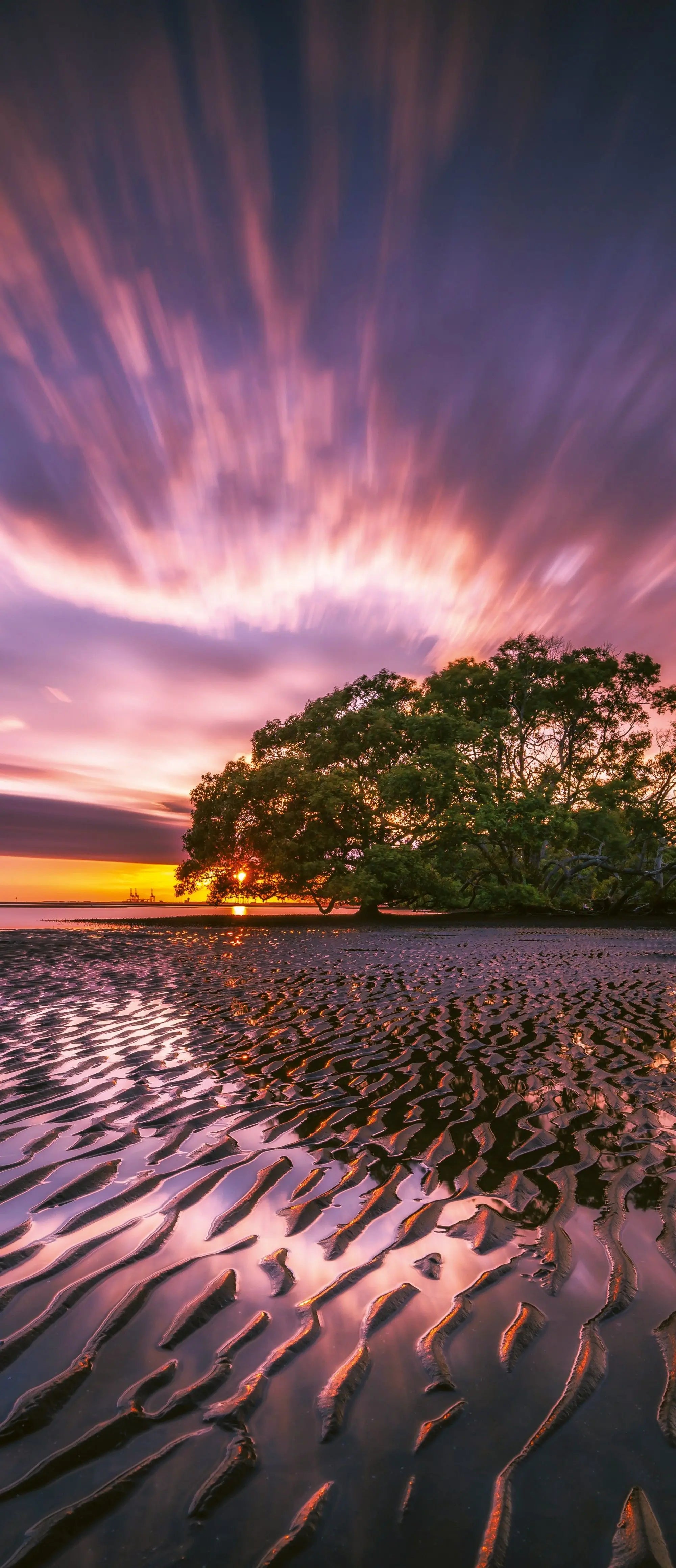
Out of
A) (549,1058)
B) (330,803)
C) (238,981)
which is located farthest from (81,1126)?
(330,803)

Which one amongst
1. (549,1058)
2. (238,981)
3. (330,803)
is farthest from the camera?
(330,803)

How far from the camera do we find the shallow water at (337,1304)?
2197 millimetres

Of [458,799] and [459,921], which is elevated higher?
[458,799]

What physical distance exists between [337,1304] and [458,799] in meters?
41.6

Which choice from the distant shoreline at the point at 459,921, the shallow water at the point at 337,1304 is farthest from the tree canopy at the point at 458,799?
the shallow water at the point at 337,1304

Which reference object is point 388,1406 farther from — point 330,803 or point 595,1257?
point 330,803

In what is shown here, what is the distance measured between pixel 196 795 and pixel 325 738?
31.9ft

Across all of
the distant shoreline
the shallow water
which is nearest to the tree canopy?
the distant shoreline

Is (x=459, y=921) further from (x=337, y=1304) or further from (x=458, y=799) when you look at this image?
(x=337, y=1304)

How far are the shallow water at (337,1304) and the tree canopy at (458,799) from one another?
33398 mm

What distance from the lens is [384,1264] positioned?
12.3ft

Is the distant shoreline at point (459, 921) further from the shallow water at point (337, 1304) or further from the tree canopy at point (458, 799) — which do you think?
the shallow water at point (337, 1304)

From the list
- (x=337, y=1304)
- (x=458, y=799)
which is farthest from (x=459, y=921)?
(x=337, y=1304)

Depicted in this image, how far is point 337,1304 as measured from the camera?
3.41 metres
